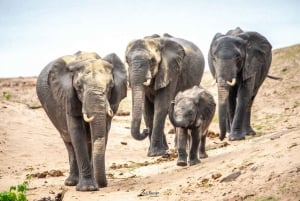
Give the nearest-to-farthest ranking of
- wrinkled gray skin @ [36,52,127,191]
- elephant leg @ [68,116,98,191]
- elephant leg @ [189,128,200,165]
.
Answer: wrinkled gray skin @ [36,52,127,191] → elephant leg @ [68,116,98,191] → elephant leg @ [189,128,200,165]

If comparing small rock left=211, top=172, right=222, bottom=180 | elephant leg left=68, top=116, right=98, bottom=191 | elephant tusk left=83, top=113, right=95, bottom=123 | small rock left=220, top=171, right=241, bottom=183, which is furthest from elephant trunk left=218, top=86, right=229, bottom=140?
small rock left=220, top=171, right=241, bottom=183

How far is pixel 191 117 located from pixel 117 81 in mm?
1991

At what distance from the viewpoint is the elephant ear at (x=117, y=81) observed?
1217 cm

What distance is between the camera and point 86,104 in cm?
1148

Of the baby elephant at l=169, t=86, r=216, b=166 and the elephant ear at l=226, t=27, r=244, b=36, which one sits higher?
the elephant ear at l=226, t=27, r=244, b=36

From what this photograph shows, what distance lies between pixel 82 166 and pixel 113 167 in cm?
373

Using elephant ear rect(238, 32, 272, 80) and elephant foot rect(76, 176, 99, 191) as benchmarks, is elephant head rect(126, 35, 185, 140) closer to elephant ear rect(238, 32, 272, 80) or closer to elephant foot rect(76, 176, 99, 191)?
elephant ear rect(238, 32, 272, 80)

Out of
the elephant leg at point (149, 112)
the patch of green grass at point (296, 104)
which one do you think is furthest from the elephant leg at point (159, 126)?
the patch of green grass at point (296, 104)

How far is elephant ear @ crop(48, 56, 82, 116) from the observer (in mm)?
12016

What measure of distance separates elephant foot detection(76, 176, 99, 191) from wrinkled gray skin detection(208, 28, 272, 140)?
5079 millimetres

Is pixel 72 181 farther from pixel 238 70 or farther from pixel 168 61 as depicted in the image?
pixel 238 70

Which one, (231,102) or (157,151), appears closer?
(157,151)

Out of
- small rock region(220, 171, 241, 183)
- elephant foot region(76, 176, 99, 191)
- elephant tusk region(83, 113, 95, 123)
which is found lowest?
elephant foot region(76, 176, 99, 191)

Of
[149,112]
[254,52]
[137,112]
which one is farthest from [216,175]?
[254,52]
